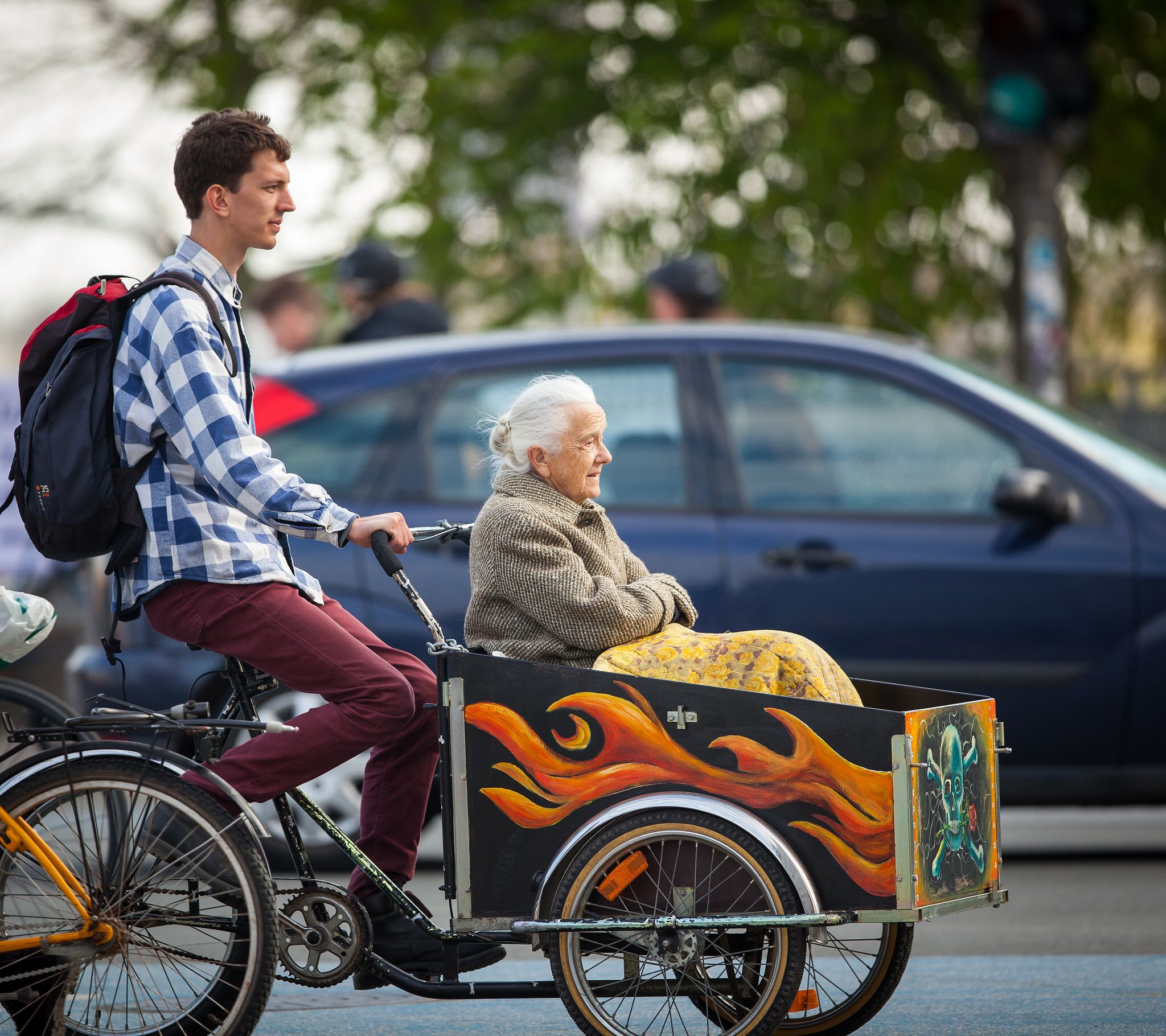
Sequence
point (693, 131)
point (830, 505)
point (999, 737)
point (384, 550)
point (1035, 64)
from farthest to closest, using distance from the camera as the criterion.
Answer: point (693, 131)
point (1035, 64)
point (830, 505)
point (999, 737)
point (384, 550)

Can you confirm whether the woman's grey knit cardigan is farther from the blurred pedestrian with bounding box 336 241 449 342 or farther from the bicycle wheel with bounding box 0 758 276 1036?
the blurred pedestrian with bounding box 336 241 449 342

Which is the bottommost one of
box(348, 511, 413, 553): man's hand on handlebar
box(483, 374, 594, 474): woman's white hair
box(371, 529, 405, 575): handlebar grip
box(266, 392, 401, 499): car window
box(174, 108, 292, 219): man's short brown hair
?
box(371, 529, 405, 575): handlebar grip

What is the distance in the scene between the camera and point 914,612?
19.1 ft

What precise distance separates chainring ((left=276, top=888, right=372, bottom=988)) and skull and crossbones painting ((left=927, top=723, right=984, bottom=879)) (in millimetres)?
1148

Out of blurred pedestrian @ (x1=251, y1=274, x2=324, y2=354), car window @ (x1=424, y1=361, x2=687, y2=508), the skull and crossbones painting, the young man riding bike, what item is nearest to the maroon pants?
the young man riding bike

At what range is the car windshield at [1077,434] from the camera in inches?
235

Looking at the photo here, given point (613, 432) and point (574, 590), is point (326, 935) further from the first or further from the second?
point (613, 432)

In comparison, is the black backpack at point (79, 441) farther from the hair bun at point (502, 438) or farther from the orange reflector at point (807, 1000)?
the orange reflector at point (807, 1000)

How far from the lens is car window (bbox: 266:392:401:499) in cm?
604

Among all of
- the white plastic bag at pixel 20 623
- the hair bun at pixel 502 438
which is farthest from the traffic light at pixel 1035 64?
the white plastic bag at pixel 20 623

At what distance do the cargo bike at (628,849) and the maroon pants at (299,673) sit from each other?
0.39 ft

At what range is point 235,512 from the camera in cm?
358

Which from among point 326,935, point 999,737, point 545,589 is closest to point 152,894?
point 326,935

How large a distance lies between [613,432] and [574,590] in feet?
8.02
